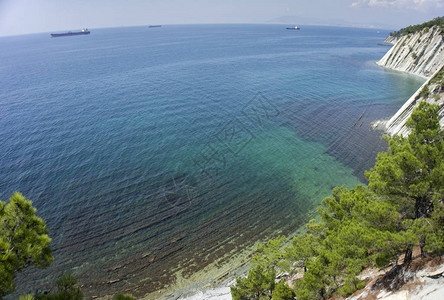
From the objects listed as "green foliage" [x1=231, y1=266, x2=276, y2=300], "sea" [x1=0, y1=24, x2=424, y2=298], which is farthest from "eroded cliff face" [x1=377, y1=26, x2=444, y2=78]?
"green foliage" [x1=231, y1=266, x2=276, y2=300]

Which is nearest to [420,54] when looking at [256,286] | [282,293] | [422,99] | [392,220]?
[422,99]

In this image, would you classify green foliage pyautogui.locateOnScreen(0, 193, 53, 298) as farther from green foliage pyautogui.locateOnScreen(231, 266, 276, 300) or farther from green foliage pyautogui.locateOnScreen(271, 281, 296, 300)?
green foliage pyautogui.locateOnScreen(271, 281, 296, 300)

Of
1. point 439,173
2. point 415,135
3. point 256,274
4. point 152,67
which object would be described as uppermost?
point 152,67

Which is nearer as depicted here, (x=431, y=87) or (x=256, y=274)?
(x=256, y=274)

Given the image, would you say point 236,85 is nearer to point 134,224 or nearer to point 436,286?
point 134,224

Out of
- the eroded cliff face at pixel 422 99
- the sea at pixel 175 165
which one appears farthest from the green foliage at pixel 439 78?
the sea at pixel 175 165

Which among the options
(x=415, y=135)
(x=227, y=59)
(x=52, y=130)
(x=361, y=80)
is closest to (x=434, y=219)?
(x=415, y=135)
